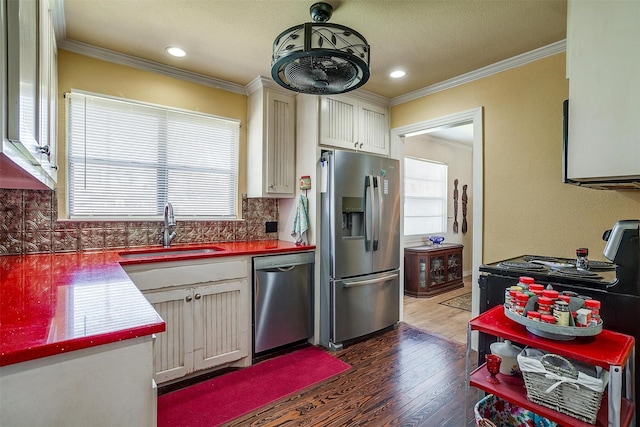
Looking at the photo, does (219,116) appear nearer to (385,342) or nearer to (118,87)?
(118,87)

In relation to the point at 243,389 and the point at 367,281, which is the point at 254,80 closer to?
the point at 367,281

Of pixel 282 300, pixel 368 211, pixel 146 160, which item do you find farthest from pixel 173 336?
pixel 368 211

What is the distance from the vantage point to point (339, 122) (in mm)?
3068

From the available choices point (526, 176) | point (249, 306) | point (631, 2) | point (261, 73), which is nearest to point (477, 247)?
point (526, 176)

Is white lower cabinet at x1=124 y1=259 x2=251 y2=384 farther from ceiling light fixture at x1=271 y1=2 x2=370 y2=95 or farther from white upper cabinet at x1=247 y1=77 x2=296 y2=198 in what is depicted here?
ceiling light fixture at x1=271 y1=2 x2=370 y2=95

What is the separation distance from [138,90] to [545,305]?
3.14 meters

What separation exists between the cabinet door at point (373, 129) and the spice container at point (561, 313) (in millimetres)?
2267

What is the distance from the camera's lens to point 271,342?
269cm

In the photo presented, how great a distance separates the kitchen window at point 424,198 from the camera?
5.09 metres

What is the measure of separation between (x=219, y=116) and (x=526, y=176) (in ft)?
9.00

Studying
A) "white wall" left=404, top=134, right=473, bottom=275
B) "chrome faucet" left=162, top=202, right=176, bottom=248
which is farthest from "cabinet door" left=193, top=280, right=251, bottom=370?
"white wall" left=404, top=134, right=473, bottom=275

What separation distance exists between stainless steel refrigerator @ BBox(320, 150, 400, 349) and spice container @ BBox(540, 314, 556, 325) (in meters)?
1.72

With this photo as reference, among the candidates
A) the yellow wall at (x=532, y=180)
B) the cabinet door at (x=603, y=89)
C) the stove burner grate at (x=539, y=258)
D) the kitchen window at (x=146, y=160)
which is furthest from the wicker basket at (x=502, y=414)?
the kitchen window at (x=146, y=160)

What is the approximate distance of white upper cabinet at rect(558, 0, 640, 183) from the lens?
137 cm
